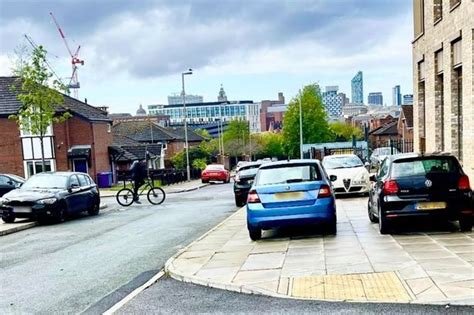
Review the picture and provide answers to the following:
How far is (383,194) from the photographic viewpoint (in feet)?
32.8

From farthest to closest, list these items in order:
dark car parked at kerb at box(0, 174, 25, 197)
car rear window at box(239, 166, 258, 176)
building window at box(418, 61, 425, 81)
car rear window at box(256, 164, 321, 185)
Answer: dark car parked at kerb at box(0, 174, 25, 197) < car rear window at box(239, 166, 258, 176) < building window at box(418, 61, 425, 81) < car rear window at box(256, 164, 321, 185)

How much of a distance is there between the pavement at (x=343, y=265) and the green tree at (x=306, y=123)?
188ft

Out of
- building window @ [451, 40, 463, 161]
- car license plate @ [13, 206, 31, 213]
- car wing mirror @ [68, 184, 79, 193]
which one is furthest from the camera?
car wing mirror @ [68, 184, 79, 193]

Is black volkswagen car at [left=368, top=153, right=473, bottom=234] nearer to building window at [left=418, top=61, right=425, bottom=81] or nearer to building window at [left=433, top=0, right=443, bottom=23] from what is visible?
building window at [left=433, top=0, right=443, bottom=23]

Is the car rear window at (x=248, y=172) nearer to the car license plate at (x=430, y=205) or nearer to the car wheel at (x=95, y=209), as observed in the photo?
the car wheel at (x=95, y=209)

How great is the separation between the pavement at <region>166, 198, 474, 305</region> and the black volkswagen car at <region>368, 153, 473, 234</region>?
1.28 ft

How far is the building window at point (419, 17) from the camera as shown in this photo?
61.0ft

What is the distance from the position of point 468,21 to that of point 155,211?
11.6m

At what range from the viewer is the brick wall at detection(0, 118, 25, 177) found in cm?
4156

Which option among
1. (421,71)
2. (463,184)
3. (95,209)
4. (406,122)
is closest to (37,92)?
(95,209)

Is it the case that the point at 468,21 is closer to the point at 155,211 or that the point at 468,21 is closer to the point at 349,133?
the point at 155,211

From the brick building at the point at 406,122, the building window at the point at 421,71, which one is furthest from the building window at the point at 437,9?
the brick building at the point at 406,122

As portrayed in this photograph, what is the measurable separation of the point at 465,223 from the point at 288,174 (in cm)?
338

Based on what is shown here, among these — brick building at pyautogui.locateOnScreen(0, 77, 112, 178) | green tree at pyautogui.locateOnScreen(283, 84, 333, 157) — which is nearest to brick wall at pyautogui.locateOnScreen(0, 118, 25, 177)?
brick building at pyautogui.locateOnScreen(0, 77, 112, 178)
